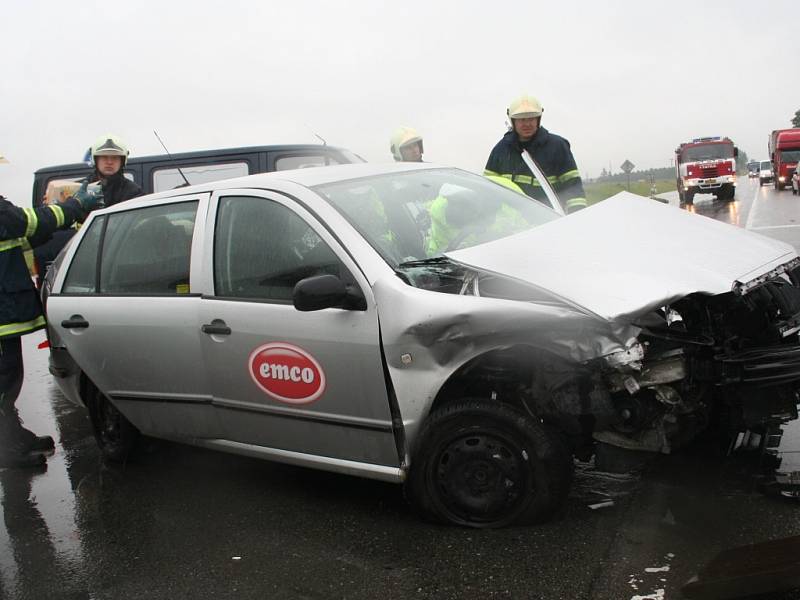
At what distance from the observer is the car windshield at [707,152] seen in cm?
3250

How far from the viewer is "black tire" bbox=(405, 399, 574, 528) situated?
314cm

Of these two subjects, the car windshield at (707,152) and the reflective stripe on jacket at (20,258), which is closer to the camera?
the reflective stripe on jacket at (20,258)

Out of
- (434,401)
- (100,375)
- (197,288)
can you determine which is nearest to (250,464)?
(100,375)

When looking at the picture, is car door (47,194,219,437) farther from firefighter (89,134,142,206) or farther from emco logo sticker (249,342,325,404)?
firefighter (89,134,142,206)

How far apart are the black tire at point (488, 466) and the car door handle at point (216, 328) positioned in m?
1.08

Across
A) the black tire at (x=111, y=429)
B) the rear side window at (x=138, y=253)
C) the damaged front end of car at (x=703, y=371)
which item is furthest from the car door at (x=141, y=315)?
the damaged front end of car at (x=703, y=371)

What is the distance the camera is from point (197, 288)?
151 inches

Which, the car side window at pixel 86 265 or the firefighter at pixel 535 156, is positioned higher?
the firefighter at pixel 535 156

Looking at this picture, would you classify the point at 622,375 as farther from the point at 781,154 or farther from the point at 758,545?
the point at 781,154

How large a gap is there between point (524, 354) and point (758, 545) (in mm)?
1115

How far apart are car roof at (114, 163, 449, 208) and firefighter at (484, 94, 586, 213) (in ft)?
5.29

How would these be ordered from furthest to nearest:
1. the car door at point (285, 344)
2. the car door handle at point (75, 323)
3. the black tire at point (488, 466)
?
the car door handle at point (75, 323) < the car door at point (285, 344) < the black tire at point (488, 466)

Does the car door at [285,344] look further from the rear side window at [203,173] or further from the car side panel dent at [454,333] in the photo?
the rear side window at [203,173]

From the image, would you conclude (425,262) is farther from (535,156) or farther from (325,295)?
(535,156)
